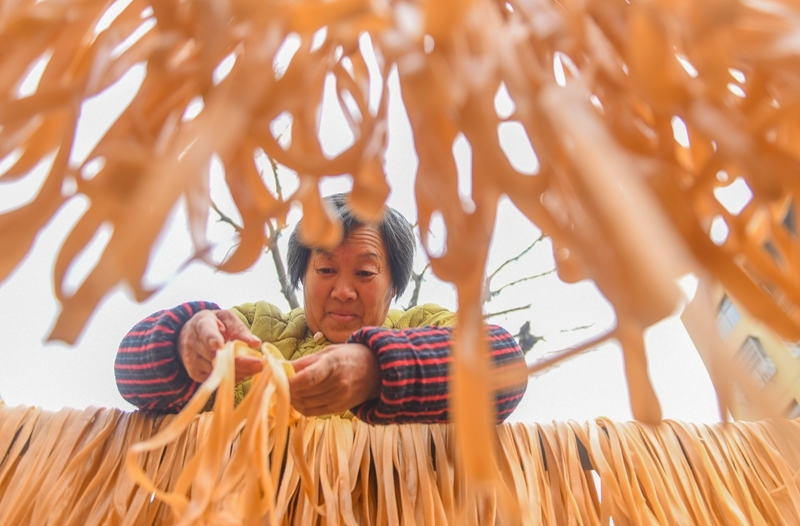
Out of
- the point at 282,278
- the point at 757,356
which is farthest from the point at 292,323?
the point at 757,356

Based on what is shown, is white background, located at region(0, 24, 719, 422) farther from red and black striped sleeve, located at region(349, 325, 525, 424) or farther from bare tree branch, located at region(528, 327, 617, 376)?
bare tree branch, located at region(528, 327, 617, 376)

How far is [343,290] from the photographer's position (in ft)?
2.40

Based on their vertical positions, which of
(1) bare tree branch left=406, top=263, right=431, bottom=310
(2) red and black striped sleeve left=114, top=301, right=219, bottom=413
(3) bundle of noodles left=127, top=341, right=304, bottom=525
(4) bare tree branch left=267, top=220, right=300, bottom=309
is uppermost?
(1) bare tree branch left=406, top=263, right=431, bottom=310

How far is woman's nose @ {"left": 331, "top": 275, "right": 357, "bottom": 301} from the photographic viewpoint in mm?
729

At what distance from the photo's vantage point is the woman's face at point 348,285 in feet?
2.41

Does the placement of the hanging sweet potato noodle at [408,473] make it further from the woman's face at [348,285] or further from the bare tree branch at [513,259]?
the bare tree branch at [513,259]

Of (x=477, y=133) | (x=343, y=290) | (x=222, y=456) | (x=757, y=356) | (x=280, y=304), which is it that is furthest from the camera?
(x=280, y=304)

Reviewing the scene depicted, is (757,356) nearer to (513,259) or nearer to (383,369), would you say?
(383,369)

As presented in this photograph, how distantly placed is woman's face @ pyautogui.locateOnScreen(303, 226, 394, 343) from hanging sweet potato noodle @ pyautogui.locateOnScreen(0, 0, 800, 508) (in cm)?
49

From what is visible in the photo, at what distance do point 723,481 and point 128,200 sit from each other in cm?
45

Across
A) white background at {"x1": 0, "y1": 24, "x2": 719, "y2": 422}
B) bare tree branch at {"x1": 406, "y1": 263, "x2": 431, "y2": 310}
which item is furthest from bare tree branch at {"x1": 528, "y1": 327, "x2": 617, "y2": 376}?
bare tree branch at {"x1": 406, "y1": 263, "x2": 431, "y2": 310}

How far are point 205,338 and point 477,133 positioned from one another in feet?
1.01

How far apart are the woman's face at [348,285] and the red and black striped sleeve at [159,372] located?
0.87 feet

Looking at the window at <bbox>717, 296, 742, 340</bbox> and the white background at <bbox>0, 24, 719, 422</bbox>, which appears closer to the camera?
the window at <bbox>717, 296, 742, 340</bbox>
